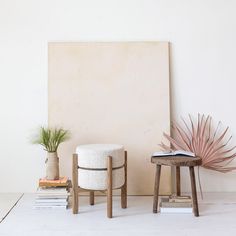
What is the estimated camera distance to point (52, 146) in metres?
3.46

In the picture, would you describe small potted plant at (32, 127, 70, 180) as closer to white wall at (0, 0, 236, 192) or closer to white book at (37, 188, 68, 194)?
white book at (37, 188, 68, 194)

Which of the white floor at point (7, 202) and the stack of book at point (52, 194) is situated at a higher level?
the stack of book at point (52, 194)

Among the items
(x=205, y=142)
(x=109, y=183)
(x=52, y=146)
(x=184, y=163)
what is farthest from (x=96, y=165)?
(x=205, y=142)

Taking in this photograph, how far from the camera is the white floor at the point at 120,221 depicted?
2.68 meters

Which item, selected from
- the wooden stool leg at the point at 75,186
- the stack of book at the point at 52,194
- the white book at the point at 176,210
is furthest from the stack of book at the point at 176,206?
the stack of book at the point at 52,194

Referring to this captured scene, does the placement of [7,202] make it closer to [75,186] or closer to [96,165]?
[75,186]

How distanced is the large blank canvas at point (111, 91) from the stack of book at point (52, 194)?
1.36 ft

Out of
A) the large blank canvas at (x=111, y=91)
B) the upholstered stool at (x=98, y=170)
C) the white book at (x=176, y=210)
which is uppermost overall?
the large blank canvas at (x=111, y=91)

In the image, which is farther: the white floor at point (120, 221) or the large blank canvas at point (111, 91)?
the large blank canvas at point (111, 91)

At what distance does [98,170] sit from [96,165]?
1.7 inches

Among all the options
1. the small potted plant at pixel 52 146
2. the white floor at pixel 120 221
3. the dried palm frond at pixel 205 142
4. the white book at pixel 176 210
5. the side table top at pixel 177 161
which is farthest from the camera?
the dried palm frond at pixel 205 142

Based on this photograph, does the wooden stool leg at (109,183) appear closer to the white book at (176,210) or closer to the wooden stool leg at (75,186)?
the wooden stool leg at (75,186)

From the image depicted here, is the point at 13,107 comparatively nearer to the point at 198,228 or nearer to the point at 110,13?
the point at 110,13

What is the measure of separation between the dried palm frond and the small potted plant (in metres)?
0.97
